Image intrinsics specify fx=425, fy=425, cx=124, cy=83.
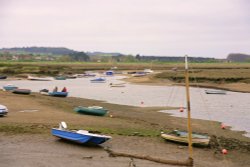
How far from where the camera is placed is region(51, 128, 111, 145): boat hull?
963 inches

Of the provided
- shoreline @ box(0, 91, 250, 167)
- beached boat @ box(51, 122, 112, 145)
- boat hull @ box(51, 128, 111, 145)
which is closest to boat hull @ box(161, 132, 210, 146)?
shoreline @ box(0, 91, 250, 167)

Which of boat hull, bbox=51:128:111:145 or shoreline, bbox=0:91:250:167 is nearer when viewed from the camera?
shoreline, bbox=0:91:250:167

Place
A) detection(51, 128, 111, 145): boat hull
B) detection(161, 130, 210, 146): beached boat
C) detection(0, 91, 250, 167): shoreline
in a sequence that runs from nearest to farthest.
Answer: detection(0, 91, 250, 167): shoreline → detection(51, 128, 111, 145): boat hull → detection(161, 130, 210, 146): beached boat

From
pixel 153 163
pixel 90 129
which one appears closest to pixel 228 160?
pixel 153 163

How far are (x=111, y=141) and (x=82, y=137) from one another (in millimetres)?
2357

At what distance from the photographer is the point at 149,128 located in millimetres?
31203

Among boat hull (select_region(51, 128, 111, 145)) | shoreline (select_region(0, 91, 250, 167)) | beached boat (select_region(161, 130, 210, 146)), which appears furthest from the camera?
beached boat (select_region(161, 130, 210, 146))

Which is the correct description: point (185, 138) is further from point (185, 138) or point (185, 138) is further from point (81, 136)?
point (81, 136)

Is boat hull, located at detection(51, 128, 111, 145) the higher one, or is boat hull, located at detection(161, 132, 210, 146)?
boat hull, located at detection(51, 128, 111, 145)

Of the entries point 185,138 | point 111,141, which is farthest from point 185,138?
point 111,141

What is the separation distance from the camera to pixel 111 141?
2628cm

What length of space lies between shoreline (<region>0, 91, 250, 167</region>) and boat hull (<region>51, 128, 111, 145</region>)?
42cm

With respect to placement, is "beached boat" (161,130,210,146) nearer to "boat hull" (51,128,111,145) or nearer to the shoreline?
the shoreline

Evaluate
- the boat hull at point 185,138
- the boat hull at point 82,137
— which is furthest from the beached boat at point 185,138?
the boat hull at point 82,137
